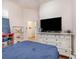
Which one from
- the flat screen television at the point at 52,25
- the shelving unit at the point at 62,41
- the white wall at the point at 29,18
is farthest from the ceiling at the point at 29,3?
the shelving unit at the point at 62,41

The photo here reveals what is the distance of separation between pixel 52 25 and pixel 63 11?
0.82 metres

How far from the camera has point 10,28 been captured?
5.50 meters

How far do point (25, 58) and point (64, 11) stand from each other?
326 centimetres

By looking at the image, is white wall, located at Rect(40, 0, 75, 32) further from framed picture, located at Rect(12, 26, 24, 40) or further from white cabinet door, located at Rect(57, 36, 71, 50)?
framed picture, located at Rect(12, 26, 24, 40)

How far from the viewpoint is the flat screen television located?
427 cm

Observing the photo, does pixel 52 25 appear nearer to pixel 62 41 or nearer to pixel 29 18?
pixel 62 41

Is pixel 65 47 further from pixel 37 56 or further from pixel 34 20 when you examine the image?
pixel 34 20

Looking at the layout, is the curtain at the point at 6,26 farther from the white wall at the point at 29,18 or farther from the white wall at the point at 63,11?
the white wall at the point at 63,11

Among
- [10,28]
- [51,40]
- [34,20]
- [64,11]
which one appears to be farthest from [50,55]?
[34,20]

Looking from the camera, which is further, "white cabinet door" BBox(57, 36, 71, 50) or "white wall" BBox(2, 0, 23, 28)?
"white wall" BBox(2, 0, 23, 28)

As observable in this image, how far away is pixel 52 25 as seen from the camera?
14.9 feet

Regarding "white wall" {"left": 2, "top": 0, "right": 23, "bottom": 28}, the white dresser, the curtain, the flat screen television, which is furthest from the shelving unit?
"white wall" {"left": 2, "top": 0, "right": 23, "bottom": 28}

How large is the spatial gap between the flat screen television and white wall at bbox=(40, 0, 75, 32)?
0.84ft

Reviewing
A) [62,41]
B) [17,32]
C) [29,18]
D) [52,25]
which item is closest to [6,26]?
[17,32]
